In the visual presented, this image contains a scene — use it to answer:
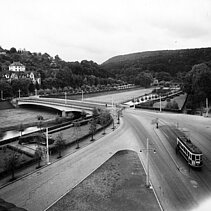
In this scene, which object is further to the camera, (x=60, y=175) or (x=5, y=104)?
(x=5, y=104)

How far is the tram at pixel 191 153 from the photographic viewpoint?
68.4ft

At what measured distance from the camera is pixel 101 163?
23.2 m

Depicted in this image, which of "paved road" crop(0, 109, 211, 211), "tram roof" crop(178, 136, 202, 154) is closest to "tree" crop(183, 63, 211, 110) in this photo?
"paved road" crop(0, 109, 211, 211)

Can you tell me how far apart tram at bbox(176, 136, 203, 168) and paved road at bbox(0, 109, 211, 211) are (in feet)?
2.86

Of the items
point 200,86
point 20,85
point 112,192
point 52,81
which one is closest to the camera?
point 112,192

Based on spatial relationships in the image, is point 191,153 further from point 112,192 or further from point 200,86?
point 200,86

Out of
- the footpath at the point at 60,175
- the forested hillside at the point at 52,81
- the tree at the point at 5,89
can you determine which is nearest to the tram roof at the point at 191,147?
the footpath at the point at 60,175

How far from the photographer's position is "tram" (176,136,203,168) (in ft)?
68.4

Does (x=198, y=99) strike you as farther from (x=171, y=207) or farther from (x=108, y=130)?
(x=171, y=207)

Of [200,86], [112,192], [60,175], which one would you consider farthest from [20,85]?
[112,192]

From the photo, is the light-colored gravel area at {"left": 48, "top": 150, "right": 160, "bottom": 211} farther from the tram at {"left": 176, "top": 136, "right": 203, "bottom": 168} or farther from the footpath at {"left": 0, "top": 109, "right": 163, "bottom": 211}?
the tram at {"left": 176, "top": 136, "right": 203, "bottom": 168}

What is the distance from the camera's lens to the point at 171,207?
15.2 m

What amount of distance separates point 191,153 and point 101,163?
10.4 m

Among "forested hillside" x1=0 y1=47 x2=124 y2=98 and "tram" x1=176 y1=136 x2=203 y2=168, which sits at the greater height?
"forested hillside" x1=0 y1=47 x2=124 y2=98
